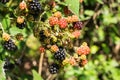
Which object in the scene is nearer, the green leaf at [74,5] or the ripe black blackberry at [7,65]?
the green leaf at [74,5]

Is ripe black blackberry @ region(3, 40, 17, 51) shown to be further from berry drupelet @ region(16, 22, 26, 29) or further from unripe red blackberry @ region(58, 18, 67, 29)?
unripe red blackberry @ region(58, 18, 67, 29)

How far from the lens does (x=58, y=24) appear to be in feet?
7.19

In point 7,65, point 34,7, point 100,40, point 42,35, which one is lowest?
point 100,40

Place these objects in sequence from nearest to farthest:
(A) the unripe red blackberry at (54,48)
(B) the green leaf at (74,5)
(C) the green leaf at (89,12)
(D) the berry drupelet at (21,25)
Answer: (B) the green leaf at (74,5), (A) the unripe red blackberry at (54,48), (D) the berry drupelet at (21,25), (C) the green leaf at (89,12)

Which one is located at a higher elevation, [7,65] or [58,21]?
[58,21]

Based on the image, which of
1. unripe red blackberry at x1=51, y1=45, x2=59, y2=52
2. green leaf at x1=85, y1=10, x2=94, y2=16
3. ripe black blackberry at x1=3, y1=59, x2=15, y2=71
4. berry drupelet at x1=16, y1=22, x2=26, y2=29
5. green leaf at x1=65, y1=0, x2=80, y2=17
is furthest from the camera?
green leaf at x1=85, y1=10, x2=94, y2=16

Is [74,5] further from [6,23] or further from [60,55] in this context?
[6,23]

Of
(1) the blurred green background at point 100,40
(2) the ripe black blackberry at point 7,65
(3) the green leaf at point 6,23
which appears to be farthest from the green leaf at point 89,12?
(3) the green leaf at point 6,23

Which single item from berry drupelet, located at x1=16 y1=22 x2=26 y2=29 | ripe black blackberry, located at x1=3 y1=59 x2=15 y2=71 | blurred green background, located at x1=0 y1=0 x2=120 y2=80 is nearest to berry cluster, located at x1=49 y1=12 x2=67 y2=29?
berry drupelet, located at x1=16 y1=22 x2=26 y2=29

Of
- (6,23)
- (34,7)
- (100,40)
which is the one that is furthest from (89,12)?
(34,7)

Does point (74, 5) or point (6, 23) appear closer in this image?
point (74, 5)

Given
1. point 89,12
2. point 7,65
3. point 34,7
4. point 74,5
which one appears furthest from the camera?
point 89,12

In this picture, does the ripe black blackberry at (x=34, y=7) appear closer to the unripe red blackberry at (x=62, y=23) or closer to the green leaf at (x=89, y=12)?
the unripe red blackberry at (x=62, y=23)

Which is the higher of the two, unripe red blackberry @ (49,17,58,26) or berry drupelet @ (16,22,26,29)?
unripe red blackberry @ (49,17,58,26)
